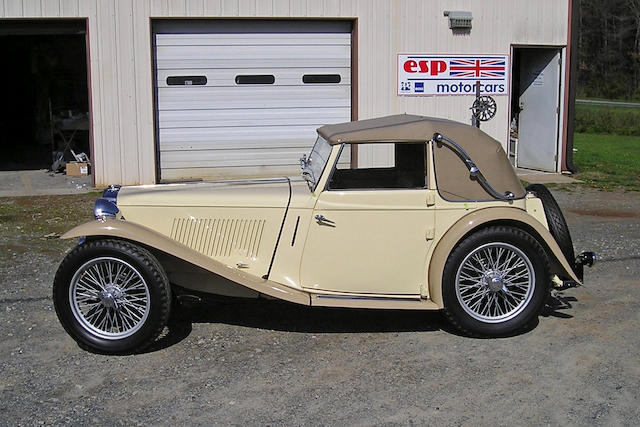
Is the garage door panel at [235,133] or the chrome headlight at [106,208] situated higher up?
the garage door panel at [235,133]

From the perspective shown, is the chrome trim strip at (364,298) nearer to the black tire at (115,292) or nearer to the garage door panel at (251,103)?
the black tire at (115,292)

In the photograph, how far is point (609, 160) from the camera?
56.3 feet

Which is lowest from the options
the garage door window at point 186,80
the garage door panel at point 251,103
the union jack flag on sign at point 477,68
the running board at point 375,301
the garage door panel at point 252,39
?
the running board at point 375,301

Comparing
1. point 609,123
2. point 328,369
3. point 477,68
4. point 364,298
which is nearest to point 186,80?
point 477,68

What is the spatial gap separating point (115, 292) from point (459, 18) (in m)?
9.96

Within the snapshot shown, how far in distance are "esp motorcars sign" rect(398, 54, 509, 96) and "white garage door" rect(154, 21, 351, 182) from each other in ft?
3.48

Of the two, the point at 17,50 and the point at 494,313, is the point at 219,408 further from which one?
the point at 17,50

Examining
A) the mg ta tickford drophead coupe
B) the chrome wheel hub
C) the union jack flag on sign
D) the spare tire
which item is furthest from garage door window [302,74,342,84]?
Answer: the chrome wheel hub

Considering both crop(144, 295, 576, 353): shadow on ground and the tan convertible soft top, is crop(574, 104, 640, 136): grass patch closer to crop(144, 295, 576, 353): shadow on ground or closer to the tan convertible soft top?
crop(144, 295, 576, 353): shadow on ground

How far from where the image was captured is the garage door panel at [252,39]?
13297 mm

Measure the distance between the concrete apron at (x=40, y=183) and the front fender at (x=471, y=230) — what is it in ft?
27.8

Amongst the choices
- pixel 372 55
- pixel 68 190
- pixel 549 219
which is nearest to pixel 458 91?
pixel 372 55

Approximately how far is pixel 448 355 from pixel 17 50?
19785 mm

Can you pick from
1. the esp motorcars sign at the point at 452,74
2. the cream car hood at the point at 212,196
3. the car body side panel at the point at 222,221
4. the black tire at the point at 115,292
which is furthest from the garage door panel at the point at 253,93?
the black tire at the point at 115,292
